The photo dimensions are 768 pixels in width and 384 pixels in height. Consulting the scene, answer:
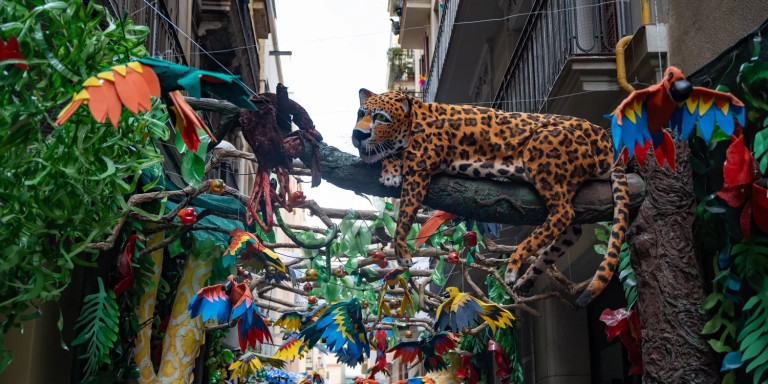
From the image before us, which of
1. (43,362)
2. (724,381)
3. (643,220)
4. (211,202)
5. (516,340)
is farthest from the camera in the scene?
(516,340)

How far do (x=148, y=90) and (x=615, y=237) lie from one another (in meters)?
2.80

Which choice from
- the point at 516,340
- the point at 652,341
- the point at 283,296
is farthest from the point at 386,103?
the point at 283,296

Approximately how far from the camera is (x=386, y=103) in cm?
591

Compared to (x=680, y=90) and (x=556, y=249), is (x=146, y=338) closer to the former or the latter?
(x=556, y=249)

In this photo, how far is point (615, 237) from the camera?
5.51 metres

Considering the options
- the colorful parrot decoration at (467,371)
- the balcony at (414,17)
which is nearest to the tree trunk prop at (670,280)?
the colorful parrot decoration at (467,371)

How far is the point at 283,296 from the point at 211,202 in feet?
112

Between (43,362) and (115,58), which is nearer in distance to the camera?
(115,58)

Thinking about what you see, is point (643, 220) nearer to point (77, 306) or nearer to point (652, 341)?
point (652, 341)

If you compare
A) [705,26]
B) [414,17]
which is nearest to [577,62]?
[705,26]

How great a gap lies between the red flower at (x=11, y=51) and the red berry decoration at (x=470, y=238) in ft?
21.7

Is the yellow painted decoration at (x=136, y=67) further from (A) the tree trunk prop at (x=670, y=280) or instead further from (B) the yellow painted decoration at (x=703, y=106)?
(A) the tree trunk prop at (x=670, y=280)

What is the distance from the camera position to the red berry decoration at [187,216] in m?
8.34

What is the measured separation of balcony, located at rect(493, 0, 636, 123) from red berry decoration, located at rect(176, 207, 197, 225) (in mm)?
3458
